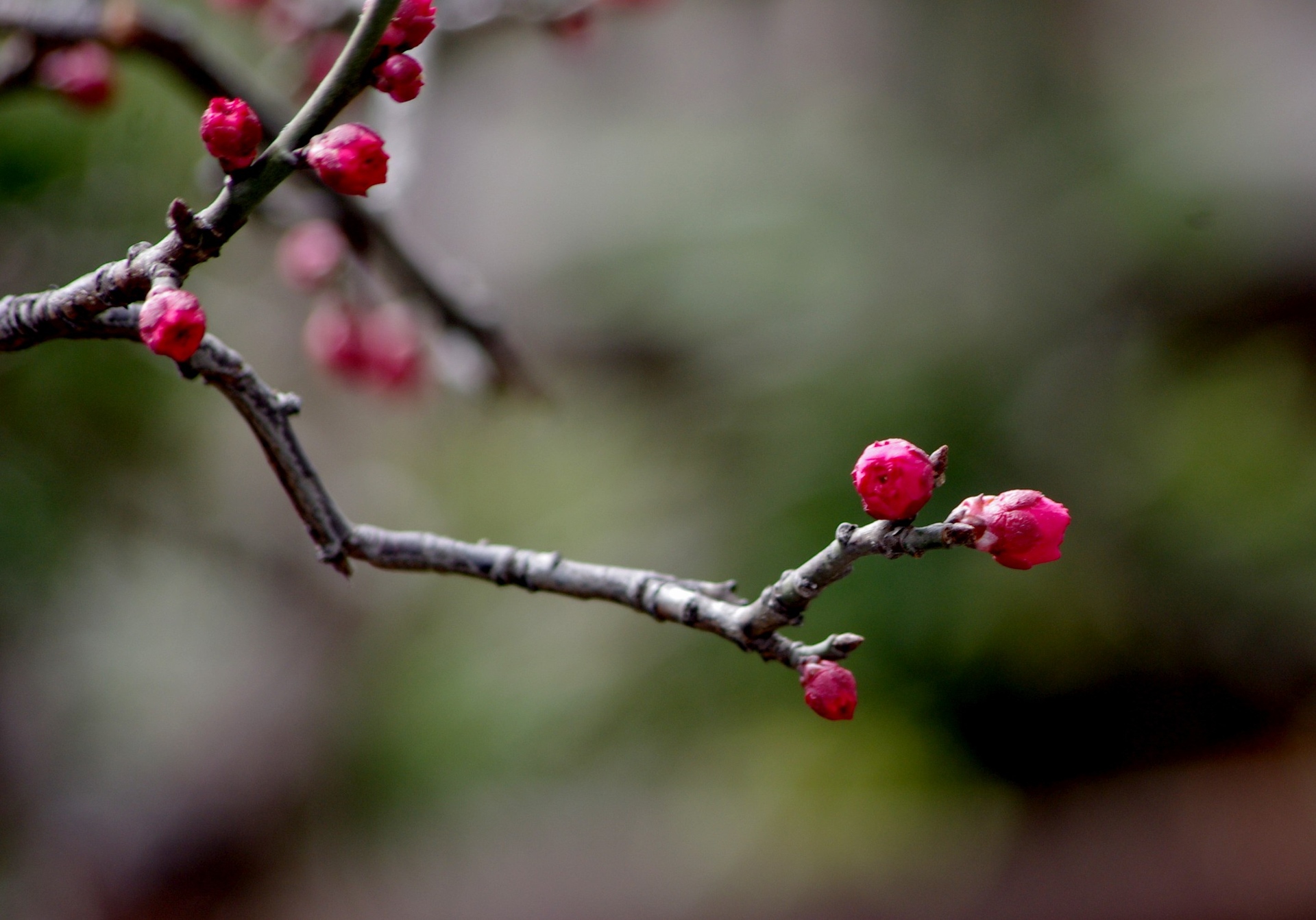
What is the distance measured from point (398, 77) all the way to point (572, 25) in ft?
2.82

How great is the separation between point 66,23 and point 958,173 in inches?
96.8

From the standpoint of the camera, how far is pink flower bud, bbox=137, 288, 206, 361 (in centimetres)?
37

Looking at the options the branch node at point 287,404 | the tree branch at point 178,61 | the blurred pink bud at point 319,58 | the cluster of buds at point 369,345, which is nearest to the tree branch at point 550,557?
the branch node at point 287,404

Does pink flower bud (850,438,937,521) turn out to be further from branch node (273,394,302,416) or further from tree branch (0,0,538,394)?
tree branch (0,0,538,394)

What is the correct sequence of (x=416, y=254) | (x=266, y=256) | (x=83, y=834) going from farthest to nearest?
1. (x=266, y=256)
2. (x=83, y=834)
3. (x=416, y=254)

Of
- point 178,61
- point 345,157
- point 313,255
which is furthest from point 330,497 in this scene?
point 313,255

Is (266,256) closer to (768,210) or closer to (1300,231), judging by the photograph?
(768,210)

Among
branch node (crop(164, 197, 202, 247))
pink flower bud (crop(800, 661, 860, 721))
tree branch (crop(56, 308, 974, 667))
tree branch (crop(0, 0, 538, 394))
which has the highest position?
tree branch (crop(0, 0, 538, 394))

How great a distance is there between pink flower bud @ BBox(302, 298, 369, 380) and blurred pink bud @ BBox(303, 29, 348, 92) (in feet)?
0.93

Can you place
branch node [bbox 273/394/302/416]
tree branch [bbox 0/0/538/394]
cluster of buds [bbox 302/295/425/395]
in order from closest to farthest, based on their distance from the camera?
1. branch node [bbox 273/394/302/416]
2. tree branch [bbox 0/0/538/394]
3. cluster of buds [bbox 302/295/425/395]

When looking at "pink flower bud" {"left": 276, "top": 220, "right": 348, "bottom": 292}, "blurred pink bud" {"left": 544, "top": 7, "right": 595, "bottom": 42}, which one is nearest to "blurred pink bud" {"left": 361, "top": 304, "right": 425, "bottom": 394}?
"pink flower bud" {"left": 276, "top": 220, "right": 348, "bottom": 292}

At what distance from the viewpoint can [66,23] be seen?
0.86 m

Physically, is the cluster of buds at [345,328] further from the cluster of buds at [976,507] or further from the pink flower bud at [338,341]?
the cluster of buds at [976,507]

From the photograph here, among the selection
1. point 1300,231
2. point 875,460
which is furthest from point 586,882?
point 1300,231
